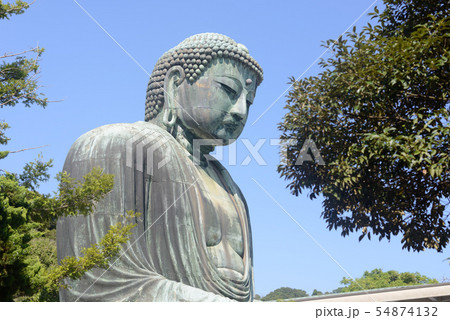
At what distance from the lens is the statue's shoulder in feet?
25.9

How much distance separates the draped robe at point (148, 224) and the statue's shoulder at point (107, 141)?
1 cm

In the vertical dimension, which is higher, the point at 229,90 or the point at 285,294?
the point at 229,90

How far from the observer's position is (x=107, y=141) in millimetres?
7977

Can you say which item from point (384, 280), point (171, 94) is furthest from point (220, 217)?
point (384, 280)

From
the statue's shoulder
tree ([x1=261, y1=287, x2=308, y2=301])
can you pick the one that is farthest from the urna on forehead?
tree ([x1=261, y1=287, x2=308, y2=301])

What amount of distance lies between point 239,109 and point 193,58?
3.20 ft

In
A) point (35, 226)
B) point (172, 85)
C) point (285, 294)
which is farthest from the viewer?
point (285, 294)

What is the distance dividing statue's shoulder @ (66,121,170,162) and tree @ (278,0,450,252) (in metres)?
4.35

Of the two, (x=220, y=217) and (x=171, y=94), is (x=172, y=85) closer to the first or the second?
(x=171, y=94)

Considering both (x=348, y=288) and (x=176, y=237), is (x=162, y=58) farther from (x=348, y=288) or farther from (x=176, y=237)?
(x=348, y=288)

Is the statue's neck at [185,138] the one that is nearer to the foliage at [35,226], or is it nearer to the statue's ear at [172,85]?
the statue's ear at [172,85]

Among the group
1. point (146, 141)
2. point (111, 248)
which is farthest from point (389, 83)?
point (111, 248)

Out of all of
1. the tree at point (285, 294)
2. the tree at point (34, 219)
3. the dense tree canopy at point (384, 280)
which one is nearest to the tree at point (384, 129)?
the tree at point (285, 294)

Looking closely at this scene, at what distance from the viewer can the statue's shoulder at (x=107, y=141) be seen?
789cm
